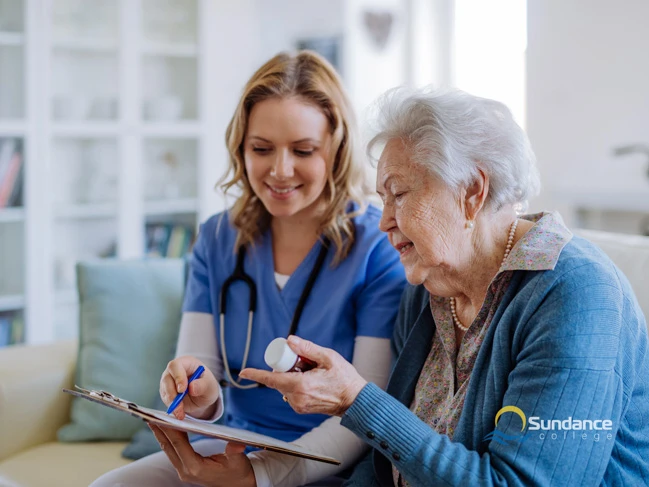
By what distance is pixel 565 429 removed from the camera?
3.30 ft

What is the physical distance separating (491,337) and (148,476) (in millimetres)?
750

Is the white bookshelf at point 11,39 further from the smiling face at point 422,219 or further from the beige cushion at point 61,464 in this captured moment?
the smiling face at point 422,219

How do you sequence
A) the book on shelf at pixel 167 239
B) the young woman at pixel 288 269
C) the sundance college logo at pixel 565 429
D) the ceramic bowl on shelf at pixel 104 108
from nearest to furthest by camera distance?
the sundance college logo at pixel 565 429 → the young woman at pixel 288 269 → the ceramic bowl on shelf at pixel 104 108 → the book on shelf at pixel 167 239

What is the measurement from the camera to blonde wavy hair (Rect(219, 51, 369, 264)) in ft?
5.28

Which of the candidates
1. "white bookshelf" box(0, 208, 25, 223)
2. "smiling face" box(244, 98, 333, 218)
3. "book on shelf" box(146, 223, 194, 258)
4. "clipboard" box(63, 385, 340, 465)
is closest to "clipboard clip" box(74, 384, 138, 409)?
"clipboard" box(63, 385, 340, 465)

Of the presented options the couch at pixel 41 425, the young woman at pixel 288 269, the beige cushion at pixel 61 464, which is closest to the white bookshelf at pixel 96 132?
the couch at pixel 41 425

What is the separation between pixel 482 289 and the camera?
125 cm

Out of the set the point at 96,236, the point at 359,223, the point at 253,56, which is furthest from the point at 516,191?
the point at 253,56

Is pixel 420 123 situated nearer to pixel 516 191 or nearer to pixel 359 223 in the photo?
pixel 516 191

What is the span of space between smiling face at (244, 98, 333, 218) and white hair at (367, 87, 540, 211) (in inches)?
14.3

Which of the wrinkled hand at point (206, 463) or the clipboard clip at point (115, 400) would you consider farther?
the wrinkled hand at point (206, 463)

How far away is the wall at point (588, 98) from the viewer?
276cm

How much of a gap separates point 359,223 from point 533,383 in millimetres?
697

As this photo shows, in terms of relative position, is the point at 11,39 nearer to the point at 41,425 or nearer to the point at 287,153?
the point at 41,425
